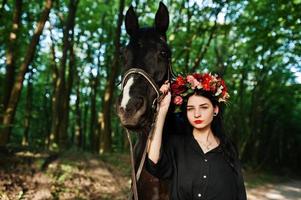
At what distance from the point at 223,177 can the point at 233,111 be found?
17624 mm

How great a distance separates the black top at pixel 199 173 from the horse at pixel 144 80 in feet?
1.02

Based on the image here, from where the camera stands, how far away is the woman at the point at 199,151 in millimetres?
2400

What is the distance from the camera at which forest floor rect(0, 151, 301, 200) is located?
678 centimetres

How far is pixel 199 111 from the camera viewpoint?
8.17 ft

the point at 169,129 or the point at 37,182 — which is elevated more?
the point at 169,129

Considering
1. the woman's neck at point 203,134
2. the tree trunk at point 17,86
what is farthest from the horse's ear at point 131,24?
the tree trunk at point 17,86

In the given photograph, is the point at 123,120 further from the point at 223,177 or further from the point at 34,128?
the point at 34,128

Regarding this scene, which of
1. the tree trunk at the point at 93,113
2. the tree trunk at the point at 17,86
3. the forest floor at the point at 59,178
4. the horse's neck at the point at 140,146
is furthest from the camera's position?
the tree trunk at the point at 93,113

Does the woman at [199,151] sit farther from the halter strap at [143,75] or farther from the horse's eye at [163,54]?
the horse's eye at [163,54]

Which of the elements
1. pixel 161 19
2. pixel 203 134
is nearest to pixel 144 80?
pixel 203 134

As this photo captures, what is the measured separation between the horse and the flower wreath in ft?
0.55

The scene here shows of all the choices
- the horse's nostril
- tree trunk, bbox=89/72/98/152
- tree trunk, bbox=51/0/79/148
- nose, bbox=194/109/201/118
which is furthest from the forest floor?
tree trunk, bbox=89/72/98/152

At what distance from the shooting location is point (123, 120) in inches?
98.2

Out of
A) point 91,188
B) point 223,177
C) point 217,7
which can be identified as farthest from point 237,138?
point 223,177
